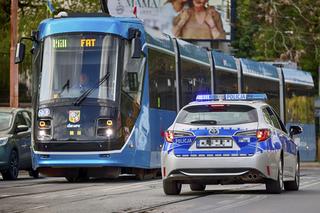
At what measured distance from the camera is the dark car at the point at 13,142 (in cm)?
2495

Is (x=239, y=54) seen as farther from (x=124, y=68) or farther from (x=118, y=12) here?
(x=124, y=68)

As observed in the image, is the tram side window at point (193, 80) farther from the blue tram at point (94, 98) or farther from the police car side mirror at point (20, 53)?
the police car side mirror at point (20, 53)

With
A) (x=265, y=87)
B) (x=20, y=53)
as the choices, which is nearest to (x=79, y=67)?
(x=20, y=53)

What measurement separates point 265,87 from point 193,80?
9568 millimetres

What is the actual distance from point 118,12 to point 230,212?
1751 inches

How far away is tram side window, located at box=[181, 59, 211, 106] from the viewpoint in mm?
27734

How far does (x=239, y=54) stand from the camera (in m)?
77.5

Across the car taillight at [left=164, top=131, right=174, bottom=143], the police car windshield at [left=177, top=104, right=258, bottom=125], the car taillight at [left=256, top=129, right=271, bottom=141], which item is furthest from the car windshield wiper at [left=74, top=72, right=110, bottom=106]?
the car taillight at [left=256, top=129, right=271, bottom=141]

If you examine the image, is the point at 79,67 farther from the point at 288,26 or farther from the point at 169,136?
the point at 288,26

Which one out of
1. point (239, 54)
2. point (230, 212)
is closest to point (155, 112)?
point (230, 212)

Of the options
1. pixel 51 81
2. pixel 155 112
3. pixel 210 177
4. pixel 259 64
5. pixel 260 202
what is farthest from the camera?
pixel 259 64

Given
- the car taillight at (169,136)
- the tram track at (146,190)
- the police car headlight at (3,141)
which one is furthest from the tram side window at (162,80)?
the car taillight at (169,136)

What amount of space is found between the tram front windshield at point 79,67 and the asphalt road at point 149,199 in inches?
100

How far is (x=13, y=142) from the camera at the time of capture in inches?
1000
